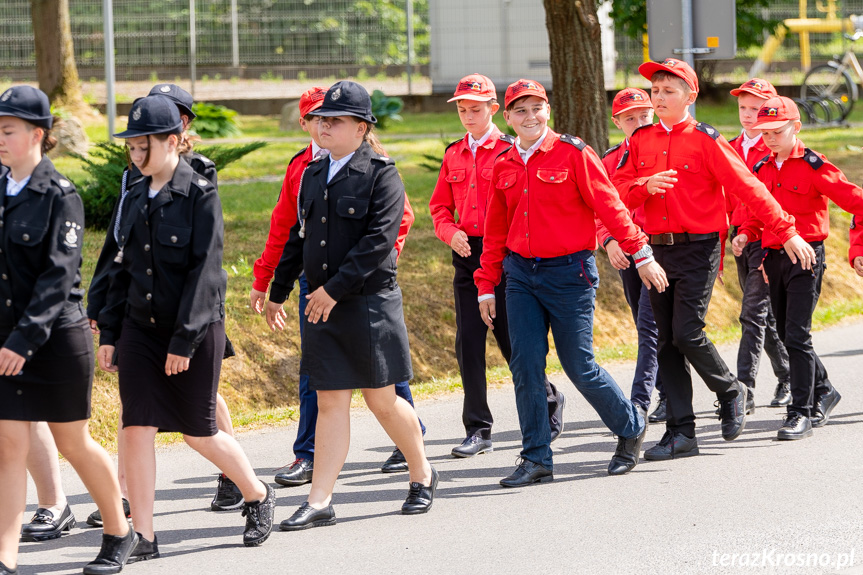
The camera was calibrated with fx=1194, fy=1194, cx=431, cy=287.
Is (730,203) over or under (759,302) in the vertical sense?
over

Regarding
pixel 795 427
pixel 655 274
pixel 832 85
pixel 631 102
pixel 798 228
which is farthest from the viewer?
pixel 832 85

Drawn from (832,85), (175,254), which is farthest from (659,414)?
(832,85)

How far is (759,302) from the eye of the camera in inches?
320

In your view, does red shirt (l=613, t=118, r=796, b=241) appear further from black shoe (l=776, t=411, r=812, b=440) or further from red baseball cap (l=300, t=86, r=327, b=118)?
red baseball cap (l=300, t=86, r=327, b=118)

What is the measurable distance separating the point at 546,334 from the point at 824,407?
2424 millimetres

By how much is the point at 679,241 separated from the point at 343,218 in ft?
7.12

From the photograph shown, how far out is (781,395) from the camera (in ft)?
27.2

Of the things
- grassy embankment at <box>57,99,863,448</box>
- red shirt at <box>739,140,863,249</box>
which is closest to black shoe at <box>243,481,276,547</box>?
grassy embankment at <box>57,99,863,448</box>

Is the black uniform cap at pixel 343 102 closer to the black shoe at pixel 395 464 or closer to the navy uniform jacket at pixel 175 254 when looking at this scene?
the navy uniform jacket at pixel 175 254

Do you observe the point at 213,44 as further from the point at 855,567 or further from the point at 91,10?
the point at 855,567

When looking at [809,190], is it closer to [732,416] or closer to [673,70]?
[673,70]

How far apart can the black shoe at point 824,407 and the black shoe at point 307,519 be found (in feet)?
11.2

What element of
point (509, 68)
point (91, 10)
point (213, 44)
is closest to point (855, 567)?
point (509, 68)

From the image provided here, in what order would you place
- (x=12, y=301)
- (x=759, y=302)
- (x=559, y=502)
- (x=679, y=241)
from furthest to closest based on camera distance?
(x=759, y=302) → (x=679, y=241) → (x=559, y=502) → (x=12, y=301)
